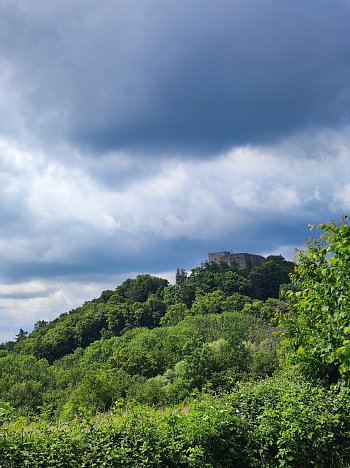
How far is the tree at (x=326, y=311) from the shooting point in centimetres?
647

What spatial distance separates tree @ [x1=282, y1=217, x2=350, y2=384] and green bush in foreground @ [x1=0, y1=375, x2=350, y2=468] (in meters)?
1.02

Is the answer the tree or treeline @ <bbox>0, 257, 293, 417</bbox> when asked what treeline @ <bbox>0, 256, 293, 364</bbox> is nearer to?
treeline @ <bbox>0, 257, 293, 417</bbox>

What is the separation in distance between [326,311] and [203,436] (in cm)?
248

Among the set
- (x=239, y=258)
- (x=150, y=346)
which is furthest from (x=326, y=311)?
(x=239, y=258)

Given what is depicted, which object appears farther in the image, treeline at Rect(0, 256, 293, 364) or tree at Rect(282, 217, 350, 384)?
treeline at Rect(0, 256, 293, 364)

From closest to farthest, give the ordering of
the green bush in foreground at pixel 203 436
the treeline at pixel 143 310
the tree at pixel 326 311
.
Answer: the green bush in foreground at pixel 203 436, the tree at pixel 326 311, the treeline at pixel 143 310

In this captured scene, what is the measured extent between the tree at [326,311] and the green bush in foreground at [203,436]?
1016mm

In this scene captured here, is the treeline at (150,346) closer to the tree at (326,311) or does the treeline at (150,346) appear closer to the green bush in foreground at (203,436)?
the green bush in foreground at (203,436)

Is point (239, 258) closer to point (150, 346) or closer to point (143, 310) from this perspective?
point (143, 310)

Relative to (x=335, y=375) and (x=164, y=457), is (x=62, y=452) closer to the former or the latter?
(x=164, y=457)

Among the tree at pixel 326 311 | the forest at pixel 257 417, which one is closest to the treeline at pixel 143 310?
the forest at pixel 257 417

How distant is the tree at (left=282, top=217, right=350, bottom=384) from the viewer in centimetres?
647

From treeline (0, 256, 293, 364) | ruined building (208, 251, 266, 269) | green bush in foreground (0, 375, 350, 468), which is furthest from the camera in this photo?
ruined building (208, 251, 266, 269)

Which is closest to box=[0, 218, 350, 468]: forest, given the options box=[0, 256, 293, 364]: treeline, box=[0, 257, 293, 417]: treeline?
box=[0, 257, 293, 417]: treeline
